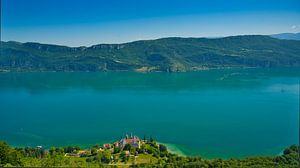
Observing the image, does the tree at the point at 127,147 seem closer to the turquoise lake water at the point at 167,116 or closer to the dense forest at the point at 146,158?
the dense forest at the point at 146,158

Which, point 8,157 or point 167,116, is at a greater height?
point 8,157

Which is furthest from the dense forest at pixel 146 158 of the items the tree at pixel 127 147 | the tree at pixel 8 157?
the tree at pixel 8 157

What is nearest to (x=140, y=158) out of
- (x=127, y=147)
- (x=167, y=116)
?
(x=127, y=147)

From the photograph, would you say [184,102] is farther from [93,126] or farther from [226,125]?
[93,126]

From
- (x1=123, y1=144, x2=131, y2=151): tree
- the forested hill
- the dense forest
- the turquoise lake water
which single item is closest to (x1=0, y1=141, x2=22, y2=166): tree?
the dense forest

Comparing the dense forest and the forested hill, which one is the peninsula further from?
the forested hill

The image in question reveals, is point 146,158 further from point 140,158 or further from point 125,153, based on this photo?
point 125,153
